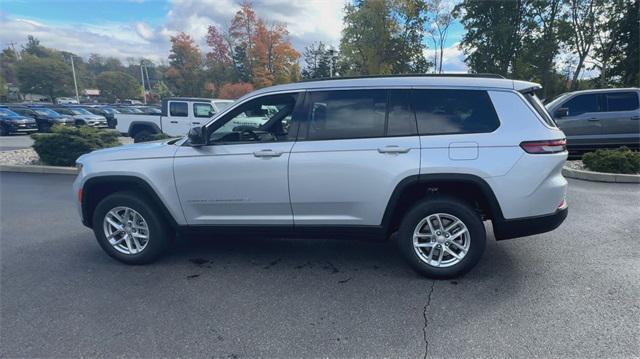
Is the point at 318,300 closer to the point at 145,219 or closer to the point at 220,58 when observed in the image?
the point at 145,219

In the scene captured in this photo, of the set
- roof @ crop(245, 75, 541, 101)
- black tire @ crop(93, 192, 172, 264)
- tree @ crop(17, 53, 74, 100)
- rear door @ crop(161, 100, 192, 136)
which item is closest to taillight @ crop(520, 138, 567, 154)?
roof @ crop(245, 75, 541, 101)

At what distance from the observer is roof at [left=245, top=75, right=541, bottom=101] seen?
3.38 m

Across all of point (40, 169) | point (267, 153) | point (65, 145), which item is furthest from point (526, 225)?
point (40, 169)

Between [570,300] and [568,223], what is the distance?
2255 millimetres

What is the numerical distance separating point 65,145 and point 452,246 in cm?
973

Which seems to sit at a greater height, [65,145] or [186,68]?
[186,68]

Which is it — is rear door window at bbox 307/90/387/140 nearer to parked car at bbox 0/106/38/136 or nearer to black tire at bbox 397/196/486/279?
black tire at bbox 397/196/486/279

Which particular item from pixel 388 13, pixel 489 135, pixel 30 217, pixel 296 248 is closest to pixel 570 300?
pixel 489 135

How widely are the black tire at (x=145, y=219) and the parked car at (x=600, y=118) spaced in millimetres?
9100

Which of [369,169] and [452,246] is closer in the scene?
[369,169]

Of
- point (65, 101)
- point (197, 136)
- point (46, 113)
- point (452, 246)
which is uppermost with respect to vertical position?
point (65, 101)

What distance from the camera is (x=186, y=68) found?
175ft

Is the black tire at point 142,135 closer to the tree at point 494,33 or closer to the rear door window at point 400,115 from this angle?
the rear door window at point 400,115

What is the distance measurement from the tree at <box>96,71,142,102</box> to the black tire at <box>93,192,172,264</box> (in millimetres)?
94590
